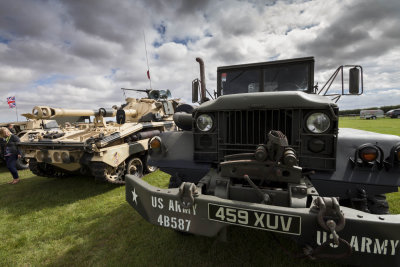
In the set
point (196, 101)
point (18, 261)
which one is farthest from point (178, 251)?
point (196, 101)

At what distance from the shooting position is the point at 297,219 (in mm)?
1487

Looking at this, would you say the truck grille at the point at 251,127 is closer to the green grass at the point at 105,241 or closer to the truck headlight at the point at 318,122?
the truck headlight at the point at 318,122

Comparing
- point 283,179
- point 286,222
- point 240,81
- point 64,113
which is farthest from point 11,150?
point 286,222

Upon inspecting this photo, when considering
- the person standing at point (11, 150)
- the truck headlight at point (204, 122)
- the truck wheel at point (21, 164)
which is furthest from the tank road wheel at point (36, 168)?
the truck headlight at point (204, 122)

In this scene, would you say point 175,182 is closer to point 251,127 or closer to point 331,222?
point 251,127

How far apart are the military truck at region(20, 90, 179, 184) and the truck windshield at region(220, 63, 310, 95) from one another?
3.00 m

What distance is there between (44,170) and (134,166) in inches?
110

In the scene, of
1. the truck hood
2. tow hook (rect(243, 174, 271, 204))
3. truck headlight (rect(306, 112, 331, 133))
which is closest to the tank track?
the truck hood

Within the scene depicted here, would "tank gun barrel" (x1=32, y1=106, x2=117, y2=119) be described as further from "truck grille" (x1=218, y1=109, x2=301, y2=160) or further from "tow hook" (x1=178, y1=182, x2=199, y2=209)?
"tow hook" (x1=178, y1=182, x2=199, y2=209)

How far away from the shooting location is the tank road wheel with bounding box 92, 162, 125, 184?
4.47m

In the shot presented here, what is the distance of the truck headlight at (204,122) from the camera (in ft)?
8.48

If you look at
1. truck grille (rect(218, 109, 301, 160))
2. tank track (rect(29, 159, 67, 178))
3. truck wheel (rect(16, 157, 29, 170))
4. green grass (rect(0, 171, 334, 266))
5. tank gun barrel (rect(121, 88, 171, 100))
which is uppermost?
tank gun barrel (rect(121, 88, 171, 100))

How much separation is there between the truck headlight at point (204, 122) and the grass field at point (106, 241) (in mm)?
1294

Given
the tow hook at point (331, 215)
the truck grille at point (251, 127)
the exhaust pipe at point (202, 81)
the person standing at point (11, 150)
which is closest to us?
the tow hook at point (331, 215)
